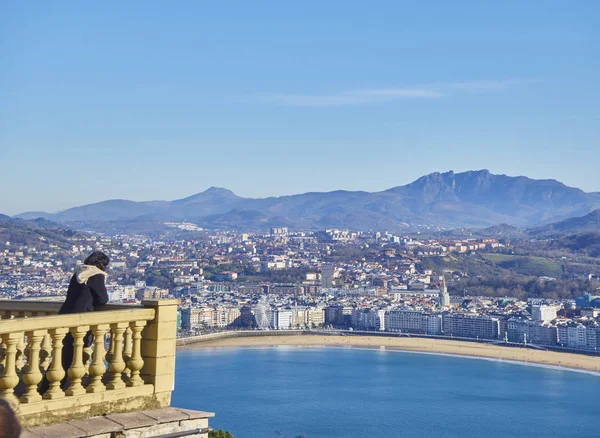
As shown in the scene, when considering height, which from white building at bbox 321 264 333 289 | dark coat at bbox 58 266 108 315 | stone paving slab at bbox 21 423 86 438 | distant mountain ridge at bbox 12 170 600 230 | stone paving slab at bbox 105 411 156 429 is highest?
distant mountain ridge at bbox 12 170 600 230

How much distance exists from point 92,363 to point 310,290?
48.8 m

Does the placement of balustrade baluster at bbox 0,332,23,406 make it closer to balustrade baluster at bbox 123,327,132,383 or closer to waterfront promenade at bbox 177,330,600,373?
balustrade baluster at bbox 123,327,132,383

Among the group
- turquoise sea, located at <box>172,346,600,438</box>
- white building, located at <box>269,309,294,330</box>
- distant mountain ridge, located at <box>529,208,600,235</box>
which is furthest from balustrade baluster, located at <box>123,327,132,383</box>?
distant mountain ridge, located at <box>529,208,600,235</box>

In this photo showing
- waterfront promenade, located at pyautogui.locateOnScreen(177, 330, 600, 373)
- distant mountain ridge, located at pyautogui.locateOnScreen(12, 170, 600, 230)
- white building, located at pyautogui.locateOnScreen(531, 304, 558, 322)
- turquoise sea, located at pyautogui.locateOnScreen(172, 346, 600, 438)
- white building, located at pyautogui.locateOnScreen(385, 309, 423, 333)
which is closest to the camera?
turquoise sea, located at pyautogui.locateOnScreen(172, 346, 600, 438)

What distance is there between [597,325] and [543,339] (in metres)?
1.86

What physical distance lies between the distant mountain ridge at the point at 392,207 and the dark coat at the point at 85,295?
5026 inches

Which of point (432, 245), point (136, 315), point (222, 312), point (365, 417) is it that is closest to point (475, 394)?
point (365, 417)

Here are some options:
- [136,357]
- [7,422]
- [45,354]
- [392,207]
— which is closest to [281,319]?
[45,354]

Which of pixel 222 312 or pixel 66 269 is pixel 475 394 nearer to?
pixel 222 312

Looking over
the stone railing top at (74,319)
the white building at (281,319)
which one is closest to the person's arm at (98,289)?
the stone railing top at (74,319)

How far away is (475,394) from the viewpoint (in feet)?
72.8

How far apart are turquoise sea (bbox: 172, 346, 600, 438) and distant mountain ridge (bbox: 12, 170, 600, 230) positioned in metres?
103

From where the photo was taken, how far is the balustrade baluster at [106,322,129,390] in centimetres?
241

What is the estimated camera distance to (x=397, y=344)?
109 feet
